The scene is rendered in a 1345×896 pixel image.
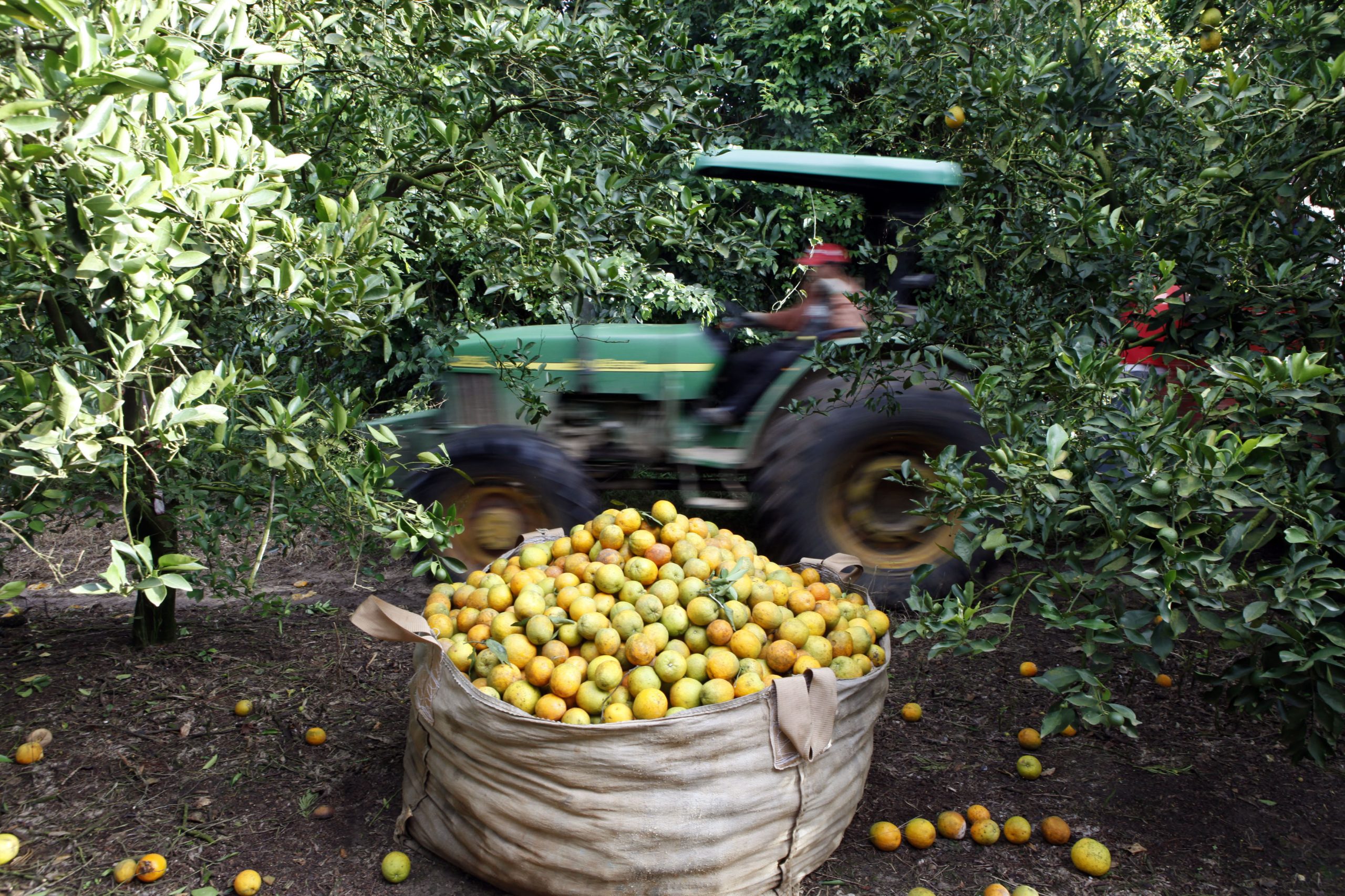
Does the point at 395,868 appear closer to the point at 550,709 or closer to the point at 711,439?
the point at 550,709

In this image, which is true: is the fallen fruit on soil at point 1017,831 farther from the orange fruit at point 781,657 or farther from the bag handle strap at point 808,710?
the orange fruit at point 781,657

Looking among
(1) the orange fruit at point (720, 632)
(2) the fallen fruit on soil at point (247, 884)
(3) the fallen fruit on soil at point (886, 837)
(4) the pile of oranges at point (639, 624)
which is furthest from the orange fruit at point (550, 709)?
(3) the fallen fruit on soil at point (886, 837)

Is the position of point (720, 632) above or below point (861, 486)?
above

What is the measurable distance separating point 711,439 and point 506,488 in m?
1.09

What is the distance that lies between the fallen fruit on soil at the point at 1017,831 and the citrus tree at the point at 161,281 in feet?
6.20

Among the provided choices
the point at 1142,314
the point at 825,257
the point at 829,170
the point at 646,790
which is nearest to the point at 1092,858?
the point at 646,790

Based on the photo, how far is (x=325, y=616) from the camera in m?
4.32

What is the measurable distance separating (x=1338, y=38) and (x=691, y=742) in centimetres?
246

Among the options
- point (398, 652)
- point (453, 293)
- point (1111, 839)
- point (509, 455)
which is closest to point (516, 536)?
point (509, 455)

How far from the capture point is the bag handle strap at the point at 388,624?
2.38 metres

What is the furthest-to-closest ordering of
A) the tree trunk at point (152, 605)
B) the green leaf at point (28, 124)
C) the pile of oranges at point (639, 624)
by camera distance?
the tree trunk at point (152, 605), the pile of oranges at point (639, 624), the green leaf at point (28, 124)

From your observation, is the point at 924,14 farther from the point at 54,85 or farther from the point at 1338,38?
the point at 54,85

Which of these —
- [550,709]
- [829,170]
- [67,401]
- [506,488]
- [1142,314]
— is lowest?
[506,488]

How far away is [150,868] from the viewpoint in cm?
237
